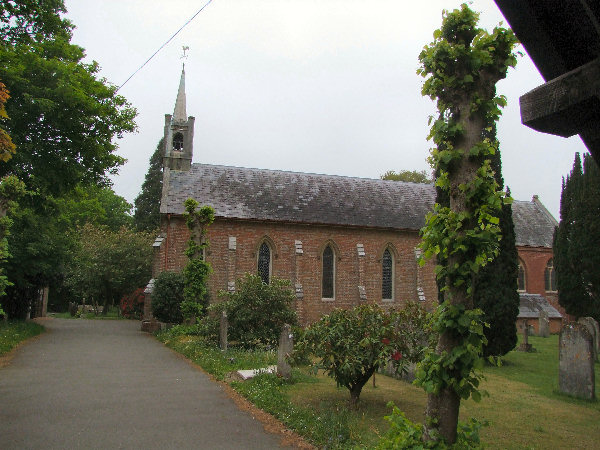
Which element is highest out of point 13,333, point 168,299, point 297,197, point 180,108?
point 180,108

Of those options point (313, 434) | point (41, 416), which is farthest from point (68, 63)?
point (313, 434)

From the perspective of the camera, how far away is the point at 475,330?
4602mm

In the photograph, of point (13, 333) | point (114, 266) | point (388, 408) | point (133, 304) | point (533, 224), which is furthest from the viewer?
point (114, 266)

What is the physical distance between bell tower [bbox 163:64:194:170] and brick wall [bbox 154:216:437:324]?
465 cm

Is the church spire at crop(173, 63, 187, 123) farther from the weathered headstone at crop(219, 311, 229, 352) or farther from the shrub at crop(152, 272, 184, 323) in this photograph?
the weathered headstone at crop(219, 311, 229, 352)

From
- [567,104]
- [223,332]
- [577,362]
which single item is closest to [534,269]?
[577,362]

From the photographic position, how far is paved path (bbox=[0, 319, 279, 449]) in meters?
6.86

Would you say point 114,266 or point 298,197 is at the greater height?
point 298,197

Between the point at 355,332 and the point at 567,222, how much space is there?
67.0ft

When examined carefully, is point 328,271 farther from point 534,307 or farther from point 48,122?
point 48,122

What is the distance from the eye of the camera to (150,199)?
48938 mm

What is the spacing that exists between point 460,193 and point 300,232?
22.3 metres

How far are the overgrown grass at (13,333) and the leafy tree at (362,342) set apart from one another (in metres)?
10.7

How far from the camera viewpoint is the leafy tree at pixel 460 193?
15.2ft
